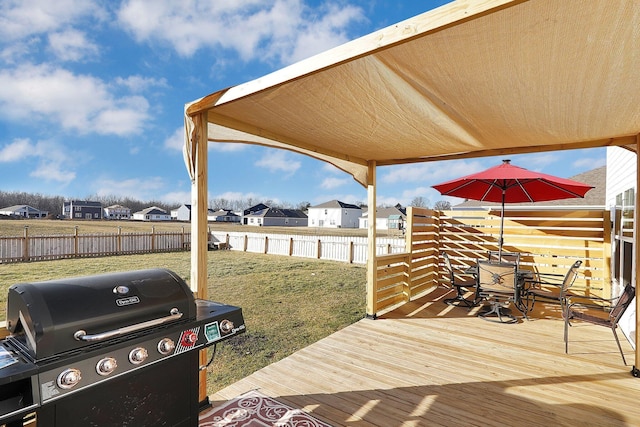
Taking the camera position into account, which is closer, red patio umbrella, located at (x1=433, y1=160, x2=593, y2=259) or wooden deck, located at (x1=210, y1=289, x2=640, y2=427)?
wooden deck, located at (x1=210, y1=289, x2=640, y2=427)

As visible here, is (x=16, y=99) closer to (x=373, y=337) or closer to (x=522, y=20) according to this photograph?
(x=373, y=337)

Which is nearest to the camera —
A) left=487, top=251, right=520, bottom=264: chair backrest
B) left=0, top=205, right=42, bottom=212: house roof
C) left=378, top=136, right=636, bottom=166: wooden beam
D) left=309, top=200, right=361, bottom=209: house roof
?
left=378, top=136, right=636, bottom=166: wooden beam

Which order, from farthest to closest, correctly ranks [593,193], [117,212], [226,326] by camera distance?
[117,212] → [593,193] → [226,326]

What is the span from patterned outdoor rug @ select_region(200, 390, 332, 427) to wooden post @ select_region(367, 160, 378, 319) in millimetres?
2280

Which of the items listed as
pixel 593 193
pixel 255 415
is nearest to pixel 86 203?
pixel 255 415

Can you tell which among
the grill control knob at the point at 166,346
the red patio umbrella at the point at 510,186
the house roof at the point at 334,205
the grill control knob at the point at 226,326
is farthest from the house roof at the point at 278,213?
the grill control knob at the point at 166,346

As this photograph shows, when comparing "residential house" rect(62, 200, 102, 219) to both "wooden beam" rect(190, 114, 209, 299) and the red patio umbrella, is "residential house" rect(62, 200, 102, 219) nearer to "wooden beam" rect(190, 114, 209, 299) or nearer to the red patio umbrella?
"wooden beam" rect(190, 114, 209, 299)

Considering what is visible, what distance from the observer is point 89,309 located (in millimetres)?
1327

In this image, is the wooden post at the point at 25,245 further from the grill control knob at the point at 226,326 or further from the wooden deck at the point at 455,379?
the grill control knob at the point at 226,326

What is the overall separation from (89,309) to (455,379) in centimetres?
279

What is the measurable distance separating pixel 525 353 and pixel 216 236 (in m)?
14.0

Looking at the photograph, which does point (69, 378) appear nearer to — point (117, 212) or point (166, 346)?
point (166, 346)

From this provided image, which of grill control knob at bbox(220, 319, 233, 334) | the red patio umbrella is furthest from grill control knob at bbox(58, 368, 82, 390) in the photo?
the red patio umbrella

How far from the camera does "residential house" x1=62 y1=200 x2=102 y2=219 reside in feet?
31.7
